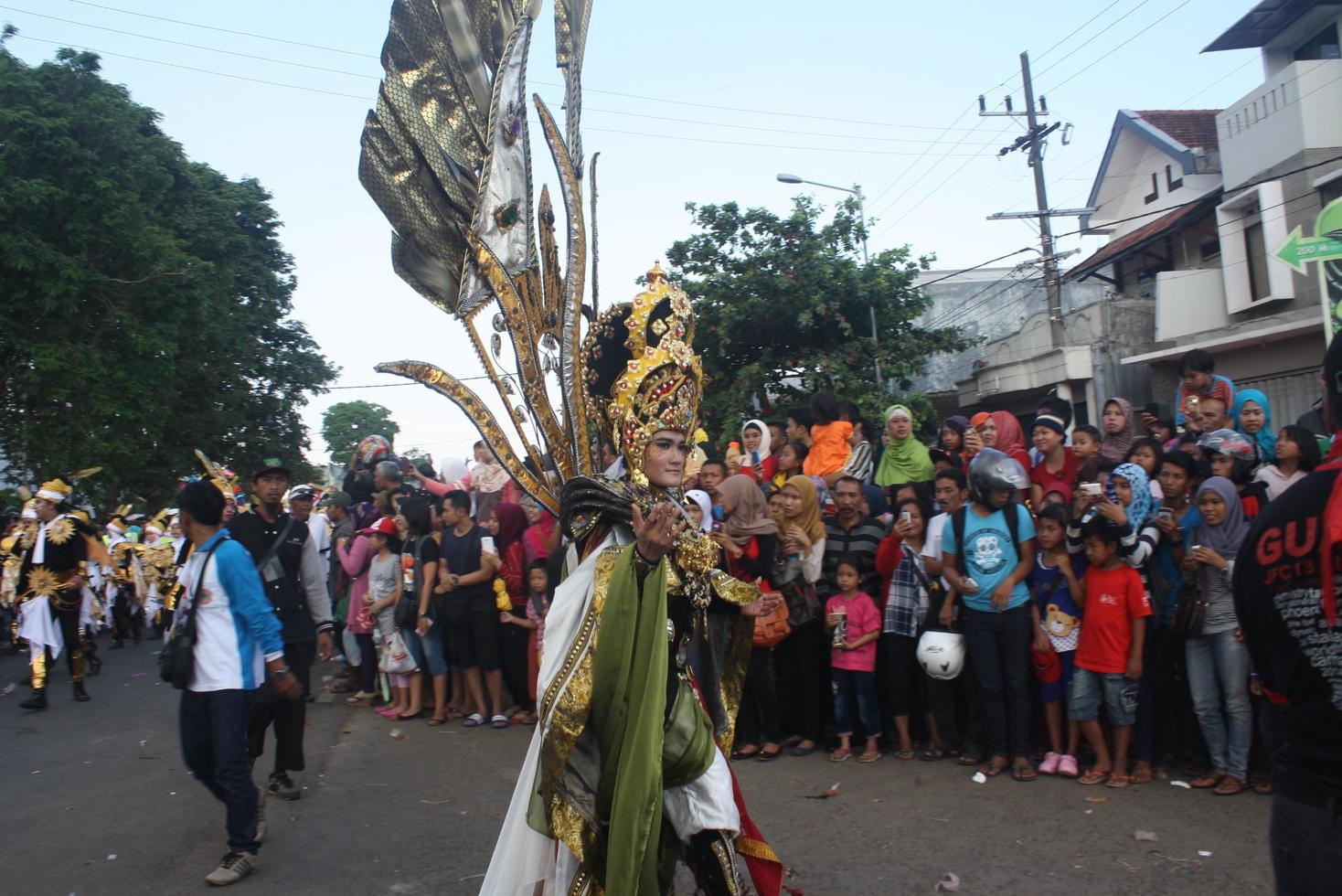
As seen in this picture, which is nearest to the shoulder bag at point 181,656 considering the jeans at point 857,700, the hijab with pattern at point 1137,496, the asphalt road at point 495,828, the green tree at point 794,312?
the asphalt road at point 495,828

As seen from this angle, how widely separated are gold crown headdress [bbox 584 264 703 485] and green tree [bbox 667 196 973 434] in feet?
42.6

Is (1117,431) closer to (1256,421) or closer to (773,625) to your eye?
(1256,421)

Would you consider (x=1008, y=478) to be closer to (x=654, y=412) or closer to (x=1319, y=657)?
(x=654, y=412)

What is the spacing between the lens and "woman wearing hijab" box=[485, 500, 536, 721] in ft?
25.7

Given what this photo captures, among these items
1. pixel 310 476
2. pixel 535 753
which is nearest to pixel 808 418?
pixel 535 753

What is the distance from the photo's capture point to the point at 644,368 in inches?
131

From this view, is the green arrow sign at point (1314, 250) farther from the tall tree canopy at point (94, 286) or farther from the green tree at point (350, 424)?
the green tree at point (350, 424)

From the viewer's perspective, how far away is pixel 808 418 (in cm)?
814

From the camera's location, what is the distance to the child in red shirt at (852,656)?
240 inches

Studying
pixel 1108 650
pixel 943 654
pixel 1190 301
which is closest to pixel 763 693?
pixel 943 654

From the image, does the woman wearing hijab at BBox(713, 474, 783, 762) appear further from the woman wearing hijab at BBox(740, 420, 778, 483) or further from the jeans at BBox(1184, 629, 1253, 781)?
the jeans at BBox(1184, 629, 1253, 781)

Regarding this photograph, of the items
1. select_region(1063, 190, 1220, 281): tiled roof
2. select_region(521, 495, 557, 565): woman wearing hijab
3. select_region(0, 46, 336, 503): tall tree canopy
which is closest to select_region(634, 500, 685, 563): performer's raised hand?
select_region(521, 495, 557, 565): woman wearing hijab

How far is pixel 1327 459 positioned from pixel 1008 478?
3.56 meters

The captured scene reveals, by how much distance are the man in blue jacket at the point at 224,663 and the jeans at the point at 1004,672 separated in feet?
12.4
